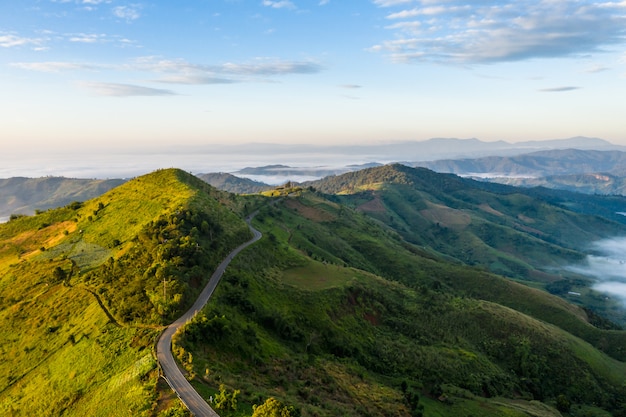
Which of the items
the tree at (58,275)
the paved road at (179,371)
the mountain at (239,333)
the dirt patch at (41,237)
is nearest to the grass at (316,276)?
the mountain at (239,333)

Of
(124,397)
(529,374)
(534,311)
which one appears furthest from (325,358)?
(534,311)

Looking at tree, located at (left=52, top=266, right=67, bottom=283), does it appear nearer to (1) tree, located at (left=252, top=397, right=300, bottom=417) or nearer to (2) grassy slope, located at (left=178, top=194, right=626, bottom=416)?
(2) grassy slope, located at (left=178, top=194, right=626, bottom=416)

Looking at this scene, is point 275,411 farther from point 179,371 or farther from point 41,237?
point 41,237

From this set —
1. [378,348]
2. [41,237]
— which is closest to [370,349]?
[378,348]

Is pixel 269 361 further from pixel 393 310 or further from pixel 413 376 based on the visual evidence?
pixel 393 310

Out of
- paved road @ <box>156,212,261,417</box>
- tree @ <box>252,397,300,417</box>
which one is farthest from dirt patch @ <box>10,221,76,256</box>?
tree @ <box>252,397,300,417</box>

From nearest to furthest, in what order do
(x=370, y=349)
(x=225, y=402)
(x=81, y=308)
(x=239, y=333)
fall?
(x=225, y=402), (x=239, y=333), (x=81, y=308), (x=370, y=349)

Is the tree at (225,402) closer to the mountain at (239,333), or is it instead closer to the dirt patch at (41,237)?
the mountain at (239,333)
